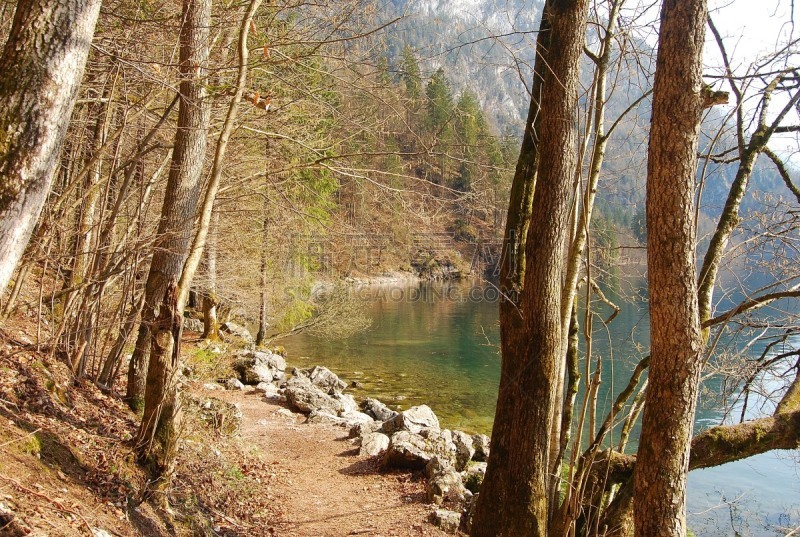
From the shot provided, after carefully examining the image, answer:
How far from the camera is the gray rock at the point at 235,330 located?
53.0ft

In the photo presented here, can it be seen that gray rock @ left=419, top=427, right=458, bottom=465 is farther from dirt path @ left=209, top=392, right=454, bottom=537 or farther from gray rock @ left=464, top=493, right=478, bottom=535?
gray rock @ left=464, top=493, right=478, bottom=535

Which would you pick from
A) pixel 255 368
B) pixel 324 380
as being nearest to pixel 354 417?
pixel 255 368

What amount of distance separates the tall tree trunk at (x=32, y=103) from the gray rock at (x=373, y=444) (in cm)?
607

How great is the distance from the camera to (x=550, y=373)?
443 centimetres

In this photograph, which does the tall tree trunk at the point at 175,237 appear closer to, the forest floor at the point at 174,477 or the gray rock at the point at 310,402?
the forest floor at the point at 174,477

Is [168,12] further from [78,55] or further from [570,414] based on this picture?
[570,414]

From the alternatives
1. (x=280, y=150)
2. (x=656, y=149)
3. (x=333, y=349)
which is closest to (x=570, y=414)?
(x=656, y=149)

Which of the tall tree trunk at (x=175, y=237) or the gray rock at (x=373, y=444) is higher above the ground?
the tall tree trunk at (x=175, y=237)

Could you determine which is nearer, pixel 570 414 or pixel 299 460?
pixel 570 414

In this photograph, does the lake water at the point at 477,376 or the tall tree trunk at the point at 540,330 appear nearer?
the tall tree trunk at the point at 540,330

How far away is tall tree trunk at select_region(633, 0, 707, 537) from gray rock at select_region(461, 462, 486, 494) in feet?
12.5

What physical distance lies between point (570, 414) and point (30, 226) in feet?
14.2

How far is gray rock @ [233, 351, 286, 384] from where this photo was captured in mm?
12414

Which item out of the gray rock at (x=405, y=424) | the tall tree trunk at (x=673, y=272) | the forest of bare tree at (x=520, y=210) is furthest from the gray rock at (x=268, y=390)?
the tall tree trunk at (x=673, y=272)
